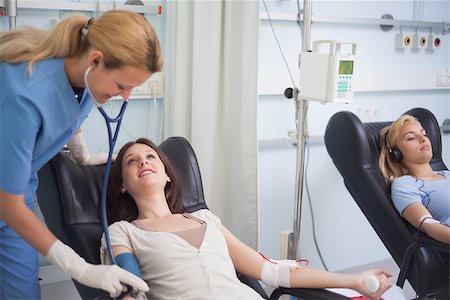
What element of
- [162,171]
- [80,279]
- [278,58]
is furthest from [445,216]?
[80,279]

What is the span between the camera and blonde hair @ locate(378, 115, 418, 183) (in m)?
2.63

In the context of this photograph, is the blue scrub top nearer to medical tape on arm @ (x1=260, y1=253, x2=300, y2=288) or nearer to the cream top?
the cream top

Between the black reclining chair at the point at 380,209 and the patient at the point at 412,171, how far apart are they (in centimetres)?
4

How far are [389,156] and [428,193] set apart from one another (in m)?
0.23

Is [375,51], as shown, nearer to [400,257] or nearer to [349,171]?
[349,171]

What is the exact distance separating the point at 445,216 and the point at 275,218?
0.88 m

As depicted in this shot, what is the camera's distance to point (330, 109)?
323 centimetres

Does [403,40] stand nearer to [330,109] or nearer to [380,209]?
[330,109]

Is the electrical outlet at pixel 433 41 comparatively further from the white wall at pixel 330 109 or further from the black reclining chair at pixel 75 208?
the black reclining chair at pixel 75 208

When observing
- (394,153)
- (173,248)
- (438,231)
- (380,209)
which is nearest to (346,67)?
(394,153)

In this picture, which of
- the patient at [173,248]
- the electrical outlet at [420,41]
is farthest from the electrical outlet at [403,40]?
the patient at [173,248]

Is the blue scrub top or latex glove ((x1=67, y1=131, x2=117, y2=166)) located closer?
the blue scrub top

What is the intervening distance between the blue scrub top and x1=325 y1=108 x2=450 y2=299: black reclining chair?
1.31m

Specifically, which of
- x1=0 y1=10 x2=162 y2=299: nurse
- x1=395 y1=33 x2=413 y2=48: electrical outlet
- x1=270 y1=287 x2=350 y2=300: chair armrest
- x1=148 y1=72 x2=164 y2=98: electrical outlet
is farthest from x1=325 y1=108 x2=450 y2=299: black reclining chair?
x1=0 y1=10 x2=162 y2=299: nurse
